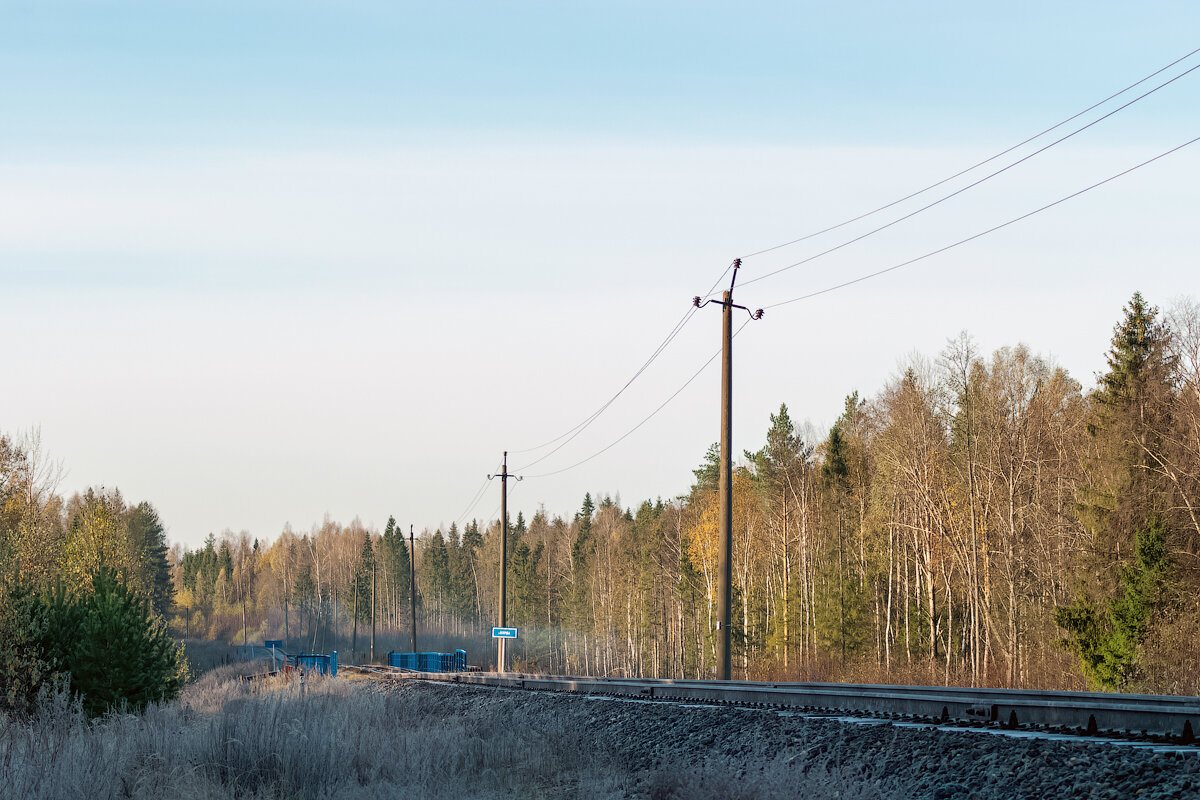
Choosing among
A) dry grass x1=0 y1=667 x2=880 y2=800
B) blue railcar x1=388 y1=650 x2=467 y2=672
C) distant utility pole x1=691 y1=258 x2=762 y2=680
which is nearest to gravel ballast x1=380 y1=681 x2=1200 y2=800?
dry grass x1=0 y1=667 x2=880 y2=800

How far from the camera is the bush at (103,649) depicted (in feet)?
76.4

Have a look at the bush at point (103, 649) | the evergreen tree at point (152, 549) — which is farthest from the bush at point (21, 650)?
the evergreen tree at point (152, 549)

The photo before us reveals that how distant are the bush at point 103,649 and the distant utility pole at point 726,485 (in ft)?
40.2

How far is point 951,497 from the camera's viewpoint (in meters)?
49.4

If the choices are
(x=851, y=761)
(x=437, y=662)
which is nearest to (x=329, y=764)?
(x=851, y=761)

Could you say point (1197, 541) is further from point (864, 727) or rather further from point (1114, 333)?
point (864, 727)

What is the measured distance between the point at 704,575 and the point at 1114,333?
35.9 metres

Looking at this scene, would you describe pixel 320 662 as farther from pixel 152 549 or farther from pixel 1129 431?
pixel 152 549

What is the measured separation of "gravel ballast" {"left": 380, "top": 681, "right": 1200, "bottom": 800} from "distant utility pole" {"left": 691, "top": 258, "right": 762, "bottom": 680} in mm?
7944

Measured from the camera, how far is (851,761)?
9.76m

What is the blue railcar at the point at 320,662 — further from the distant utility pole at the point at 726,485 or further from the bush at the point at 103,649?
the distant utility pole at the point at 726,485

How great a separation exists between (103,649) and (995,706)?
1958 cm

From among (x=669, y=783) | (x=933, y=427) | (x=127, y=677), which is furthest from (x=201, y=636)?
(x=669, y=783)

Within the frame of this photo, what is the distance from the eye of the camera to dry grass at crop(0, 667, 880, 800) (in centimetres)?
1044
